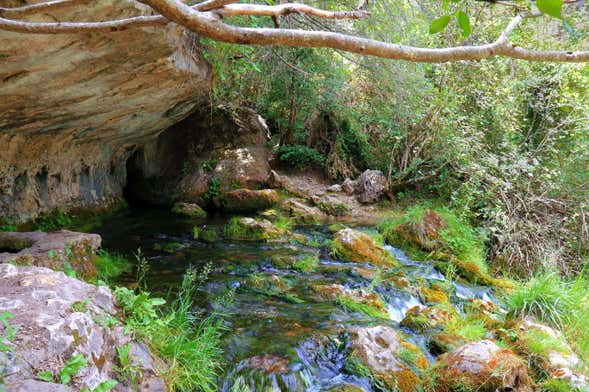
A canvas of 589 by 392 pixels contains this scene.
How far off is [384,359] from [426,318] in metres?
1.26

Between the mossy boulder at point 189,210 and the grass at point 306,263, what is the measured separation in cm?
391

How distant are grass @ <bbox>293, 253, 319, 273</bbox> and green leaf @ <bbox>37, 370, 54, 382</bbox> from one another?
14.1ft

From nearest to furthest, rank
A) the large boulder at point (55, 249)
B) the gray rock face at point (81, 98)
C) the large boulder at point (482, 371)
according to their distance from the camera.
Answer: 1. the large boulder at point (482, 371)
2. the gray rock face at point (81, 98)
3. the large boulder at point (55, 249)

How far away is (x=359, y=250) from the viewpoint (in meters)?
6.80

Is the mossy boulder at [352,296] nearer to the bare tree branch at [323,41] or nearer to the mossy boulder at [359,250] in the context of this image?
the mossy boulder at [359,250]

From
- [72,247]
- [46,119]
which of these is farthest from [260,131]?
[72,247]

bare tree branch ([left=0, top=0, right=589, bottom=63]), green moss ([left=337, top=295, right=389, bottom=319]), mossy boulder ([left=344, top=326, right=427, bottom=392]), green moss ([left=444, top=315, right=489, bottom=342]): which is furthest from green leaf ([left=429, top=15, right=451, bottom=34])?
green moss ([left=337, top=295, right=389, bottom=319])

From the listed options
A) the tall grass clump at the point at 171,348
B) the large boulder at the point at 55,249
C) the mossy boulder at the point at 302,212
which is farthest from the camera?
the mossy boulder at the point at 302,212

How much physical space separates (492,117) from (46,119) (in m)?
8.56

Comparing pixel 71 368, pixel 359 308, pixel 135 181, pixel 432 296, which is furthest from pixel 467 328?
pixel 135 181

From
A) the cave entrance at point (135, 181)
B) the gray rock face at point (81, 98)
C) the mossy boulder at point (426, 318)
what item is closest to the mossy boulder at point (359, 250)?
the mossy boulder at point (426, 318)

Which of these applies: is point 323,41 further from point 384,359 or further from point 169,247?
point 169,247

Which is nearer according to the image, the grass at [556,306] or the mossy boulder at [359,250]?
the grass at [556,306]

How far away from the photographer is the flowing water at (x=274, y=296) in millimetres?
3557
